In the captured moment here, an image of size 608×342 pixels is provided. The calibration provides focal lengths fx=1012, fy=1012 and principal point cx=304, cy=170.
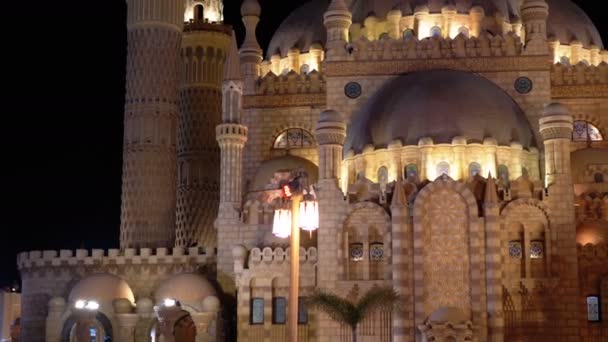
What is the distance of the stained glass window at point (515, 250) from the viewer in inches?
1521

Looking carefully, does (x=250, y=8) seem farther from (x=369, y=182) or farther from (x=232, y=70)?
(x=369, y=182)

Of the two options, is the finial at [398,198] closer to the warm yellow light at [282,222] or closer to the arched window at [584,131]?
the arched window at [584,131]

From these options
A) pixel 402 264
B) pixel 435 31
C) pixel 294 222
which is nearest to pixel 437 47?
pixel 435 31

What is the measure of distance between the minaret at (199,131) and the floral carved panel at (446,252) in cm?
1895

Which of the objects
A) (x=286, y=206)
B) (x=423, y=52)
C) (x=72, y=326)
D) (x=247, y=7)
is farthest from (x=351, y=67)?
(x=286, y=206)

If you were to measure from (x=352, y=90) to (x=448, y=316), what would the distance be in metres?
12.7

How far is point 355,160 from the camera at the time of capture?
42625mm

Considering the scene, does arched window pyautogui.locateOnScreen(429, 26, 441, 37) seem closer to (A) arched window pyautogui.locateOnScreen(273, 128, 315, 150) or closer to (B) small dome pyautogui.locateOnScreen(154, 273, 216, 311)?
(A) arched window pyautogui.locateOnScreen(273, 128, 315, 150)

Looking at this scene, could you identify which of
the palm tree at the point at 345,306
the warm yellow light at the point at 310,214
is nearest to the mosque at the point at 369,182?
the palm tree at the point at 345,306

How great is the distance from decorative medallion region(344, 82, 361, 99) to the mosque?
7cm

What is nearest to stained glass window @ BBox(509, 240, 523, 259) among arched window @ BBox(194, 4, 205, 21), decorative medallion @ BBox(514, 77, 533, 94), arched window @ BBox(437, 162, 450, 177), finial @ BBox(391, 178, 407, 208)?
arched window @ BBox(437, 162, 450, 177)

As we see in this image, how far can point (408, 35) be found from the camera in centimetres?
4653

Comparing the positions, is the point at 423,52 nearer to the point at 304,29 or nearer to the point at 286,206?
the point at 304,29

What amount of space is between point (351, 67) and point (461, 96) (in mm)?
5549
